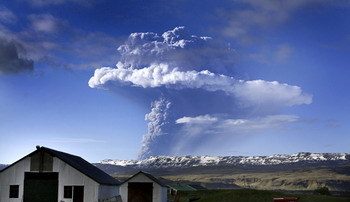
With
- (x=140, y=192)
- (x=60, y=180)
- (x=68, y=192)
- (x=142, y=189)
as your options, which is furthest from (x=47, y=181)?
(x=142, y=189)

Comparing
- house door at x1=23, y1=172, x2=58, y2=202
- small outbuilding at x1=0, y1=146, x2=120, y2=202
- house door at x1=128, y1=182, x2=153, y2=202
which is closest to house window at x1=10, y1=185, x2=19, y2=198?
small outbuilding at x1=0, y1=146, x2=120, y2=202

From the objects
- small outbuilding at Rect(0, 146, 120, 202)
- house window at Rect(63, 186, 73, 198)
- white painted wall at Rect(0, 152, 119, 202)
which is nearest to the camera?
white painted wall at Rect(0, 152, 119, 202)

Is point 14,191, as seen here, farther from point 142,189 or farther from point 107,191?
point 142,189

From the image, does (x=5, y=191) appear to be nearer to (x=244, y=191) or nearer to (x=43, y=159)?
(x=43, y=159)

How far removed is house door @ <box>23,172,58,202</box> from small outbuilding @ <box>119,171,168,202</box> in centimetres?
860

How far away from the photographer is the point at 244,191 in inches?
→ 2832

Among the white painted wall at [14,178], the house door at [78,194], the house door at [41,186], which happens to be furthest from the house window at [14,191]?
the house door at [78,194]

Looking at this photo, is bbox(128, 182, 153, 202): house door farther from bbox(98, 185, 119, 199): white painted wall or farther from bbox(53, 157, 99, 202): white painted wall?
bbox(53, 157, 99, 202): white painted wall

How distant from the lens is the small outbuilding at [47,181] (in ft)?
183

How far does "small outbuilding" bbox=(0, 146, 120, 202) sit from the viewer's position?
5578cm

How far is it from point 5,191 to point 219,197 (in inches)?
1079

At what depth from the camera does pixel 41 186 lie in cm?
5684

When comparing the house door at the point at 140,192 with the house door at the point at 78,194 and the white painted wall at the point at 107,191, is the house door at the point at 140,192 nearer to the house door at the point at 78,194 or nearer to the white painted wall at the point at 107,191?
the white painted wall at the point at 107,191

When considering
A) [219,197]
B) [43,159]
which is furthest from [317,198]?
[43,159]
